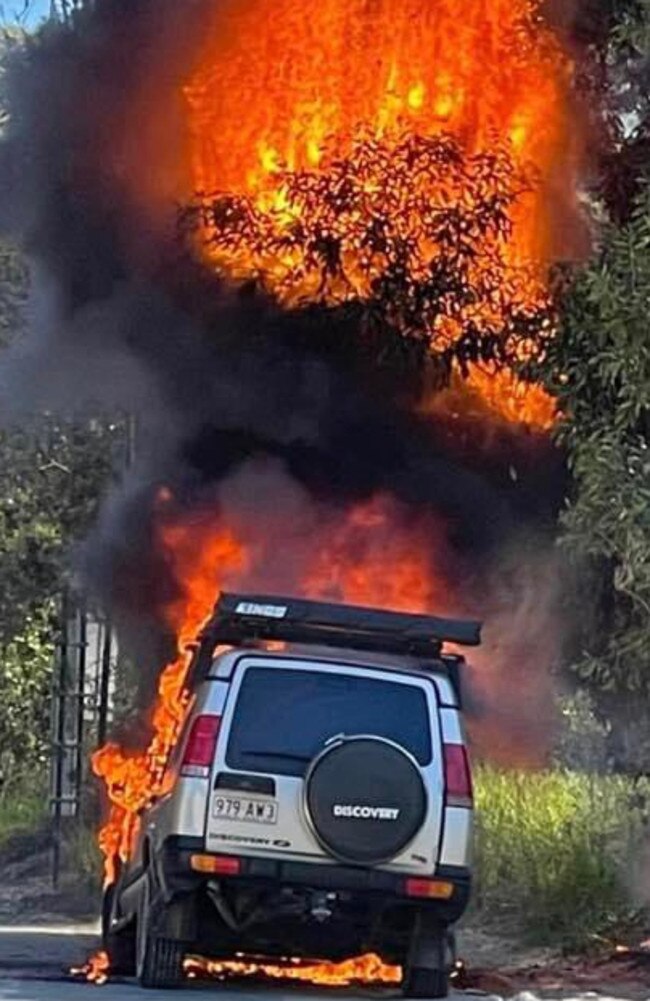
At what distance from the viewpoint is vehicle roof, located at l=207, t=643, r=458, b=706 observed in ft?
37.6

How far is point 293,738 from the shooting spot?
11.2 meters

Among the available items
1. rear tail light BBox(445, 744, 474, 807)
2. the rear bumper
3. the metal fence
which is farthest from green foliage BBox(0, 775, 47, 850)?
rear tail light BBox(445, 744, 474, 807)

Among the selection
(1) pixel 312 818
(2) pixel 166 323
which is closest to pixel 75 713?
(2) pixel 166 323

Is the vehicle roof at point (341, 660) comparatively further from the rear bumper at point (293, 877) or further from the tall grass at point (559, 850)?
the tall grass at point (559, 850)

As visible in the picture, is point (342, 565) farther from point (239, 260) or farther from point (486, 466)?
point (239, 260)

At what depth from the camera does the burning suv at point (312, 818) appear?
11.1 meters

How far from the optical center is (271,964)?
41.1 feet

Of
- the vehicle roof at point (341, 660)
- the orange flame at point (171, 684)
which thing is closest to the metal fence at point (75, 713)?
the orange flame at point (171, 684)

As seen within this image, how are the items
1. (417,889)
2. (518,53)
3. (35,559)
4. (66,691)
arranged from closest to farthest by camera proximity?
1. (417,889)
2. (518,53)
3. (66,691)
4. (35,559)

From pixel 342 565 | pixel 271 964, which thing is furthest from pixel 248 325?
pixel 271 964

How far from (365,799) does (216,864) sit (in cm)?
82

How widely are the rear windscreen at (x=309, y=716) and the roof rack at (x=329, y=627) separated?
1.74ft

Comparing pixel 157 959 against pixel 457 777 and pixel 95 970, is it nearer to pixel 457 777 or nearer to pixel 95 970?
pixel 457 777

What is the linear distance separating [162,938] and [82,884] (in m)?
9.98
